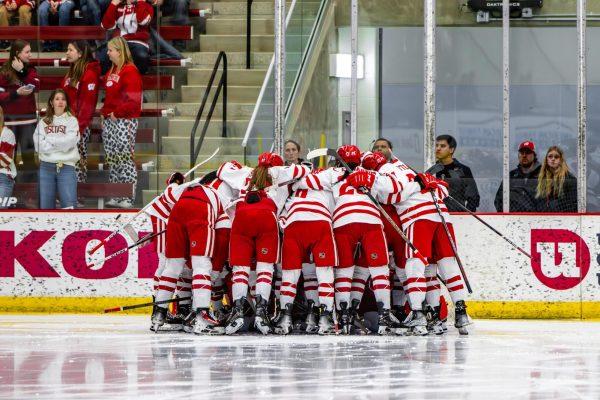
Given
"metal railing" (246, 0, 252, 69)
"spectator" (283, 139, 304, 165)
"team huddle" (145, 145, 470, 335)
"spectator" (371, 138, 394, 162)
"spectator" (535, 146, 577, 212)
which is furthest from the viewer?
"metal railing" (246, 0, 252, 69)

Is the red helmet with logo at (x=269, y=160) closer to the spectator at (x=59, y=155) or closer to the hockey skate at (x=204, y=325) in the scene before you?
the hockey skate at (x=204, y=325)

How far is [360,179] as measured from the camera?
8188 millimetres

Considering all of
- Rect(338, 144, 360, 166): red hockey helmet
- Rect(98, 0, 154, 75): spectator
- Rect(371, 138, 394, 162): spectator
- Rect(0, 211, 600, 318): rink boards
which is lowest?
Rect(0, 211, 600, 318): rink boards

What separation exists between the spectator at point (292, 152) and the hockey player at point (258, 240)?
2.55 ft

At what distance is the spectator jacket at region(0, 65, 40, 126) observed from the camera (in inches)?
403

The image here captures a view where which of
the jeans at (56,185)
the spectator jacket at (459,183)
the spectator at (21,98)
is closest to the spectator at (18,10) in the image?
the spectator at (21,98)

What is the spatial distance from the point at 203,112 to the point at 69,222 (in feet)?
4.35

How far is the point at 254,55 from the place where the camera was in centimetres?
1043

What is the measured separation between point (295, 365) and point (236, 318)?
5.70 ft

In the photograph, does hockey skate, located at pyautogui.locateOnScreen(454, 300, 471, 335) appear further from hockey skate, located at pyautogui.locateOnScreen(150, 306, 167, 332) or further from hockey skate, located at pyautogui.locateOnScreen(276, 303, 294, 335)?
hockey skate, located at pyautogui.locateOnScreen(150, 306, 167, 332)

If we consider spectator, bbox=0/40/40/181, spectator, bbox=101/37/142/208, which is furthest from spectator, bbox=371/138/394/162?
spectator, bbox=0/40/40/181

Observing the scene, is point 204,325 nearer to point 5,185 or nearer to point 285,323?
point 285,323

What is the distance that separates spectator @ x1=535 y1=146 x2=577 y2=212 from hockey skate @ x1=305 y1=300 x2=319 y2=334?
2.31 metres

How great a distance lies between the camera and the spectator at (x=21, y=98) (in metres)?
10.2
